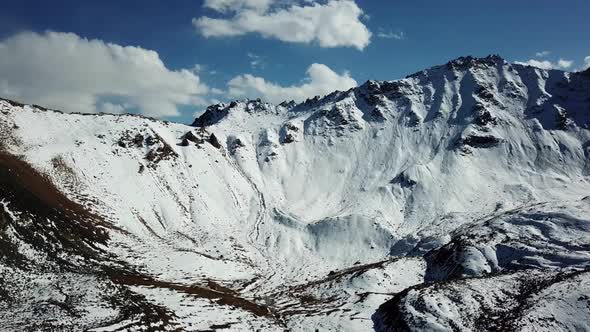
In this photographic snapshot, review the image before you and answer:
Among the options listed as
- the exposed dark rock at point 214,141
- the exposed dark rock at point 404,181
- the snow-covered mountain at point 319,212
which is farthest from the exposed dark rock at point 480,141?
the exposed dark rock at point 214,141

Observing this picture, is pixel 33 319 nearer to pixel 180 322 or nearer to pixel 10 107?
pixel 180 322

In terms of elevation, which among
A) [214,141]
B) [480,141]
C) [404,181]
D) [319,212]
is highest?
[214,141]

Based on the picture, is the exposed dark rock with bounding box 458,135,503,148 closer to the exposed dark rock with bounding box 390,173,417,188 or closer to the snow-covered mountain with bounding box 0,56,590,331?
the snow-covered mountain with bounding box 0,56,590,331

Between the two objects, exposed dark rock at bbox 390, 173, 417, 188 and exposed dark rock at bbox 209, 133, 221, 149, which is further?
exposed dark rock at bbox 209, 133, 221, 149

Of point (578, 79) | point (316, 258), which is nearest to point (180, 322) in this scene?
point (316, 258)

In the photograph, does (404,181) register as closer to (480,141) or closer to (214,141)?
(480,141)

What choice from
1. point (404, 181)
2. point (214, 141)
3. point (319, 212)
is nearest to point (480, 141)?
point (404, 181)

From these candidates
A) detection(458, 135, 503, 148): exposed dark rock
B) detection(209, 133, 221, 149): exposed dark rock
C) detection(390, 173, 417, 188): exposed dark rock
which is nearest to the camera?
detection(390, 173, 417, 188): exposed dark rock

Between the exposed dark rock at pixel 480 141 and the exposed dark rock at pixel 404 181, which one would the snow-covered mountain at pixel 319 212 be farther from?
the exposed dark rock at pixel 480 141

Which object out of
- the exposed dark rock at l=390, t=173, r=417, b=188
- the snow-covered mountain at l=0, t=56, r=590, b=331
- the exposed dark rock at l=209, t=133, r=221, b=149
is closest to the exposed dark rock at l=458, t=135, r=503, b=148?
→ the snow-covered mountain at l=0, t=56, r=590, b=331
